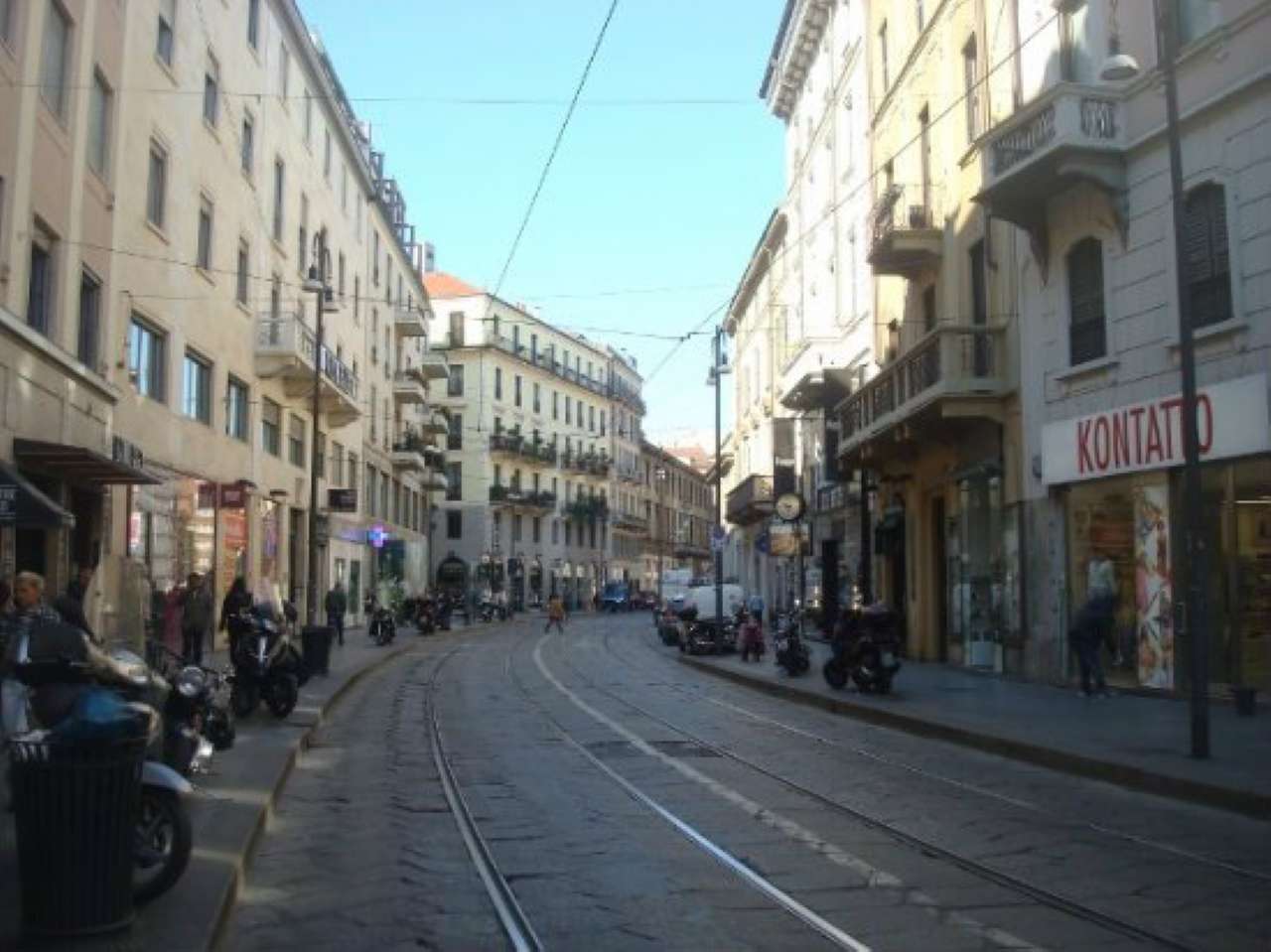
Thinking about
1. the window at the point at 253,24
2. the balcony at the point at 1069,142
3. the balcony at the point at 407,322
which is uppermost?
the window at the point at 253,24

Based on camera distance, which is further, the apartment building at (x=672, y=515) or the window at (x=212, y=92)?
the apartment building at (x=672, y=515)

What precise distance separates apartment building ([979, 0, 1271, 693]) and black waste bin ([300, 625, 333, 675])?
1111cm

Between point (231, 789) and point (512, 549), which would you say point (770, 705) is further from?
point (512, 549)

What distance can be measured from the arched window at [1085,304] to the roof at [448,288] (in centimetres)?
6711

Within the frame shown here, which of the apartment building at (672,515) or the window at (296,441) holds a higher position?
the apartment building at (672,515)

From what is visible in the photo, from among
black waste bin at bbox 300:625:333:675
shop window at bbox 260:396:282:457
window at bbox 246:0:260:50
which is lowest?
black waste bin at bbox 300:625:333:675

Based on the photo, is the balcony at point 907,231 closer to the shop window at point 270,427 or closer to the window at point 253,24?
the shop window at point 270,427

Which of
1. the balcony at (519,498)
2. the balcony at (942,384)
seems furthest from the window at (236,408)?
the balcony at (519,498)

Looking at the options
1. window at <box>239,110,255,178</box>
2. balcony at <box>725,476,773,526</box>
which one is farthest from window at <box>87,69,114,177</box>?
balcony at <box>725,476,773,526</box>

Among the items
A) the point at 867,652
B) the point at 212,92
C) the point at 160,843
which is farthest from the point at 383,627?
the point at 160,843

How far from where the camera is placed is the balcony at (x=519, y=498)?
8275 cm

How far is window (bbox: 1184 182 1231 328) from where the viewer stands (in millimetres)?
15500

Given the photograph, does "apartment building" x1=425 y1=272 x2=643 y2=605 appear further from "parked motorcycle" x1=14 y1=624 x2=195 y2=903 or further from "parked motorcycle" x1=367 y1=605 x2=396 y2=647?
"parked motorcycle" x1=14 y1=624 x2=195 y2=903

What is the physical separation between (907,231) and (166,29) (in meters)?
14.8
